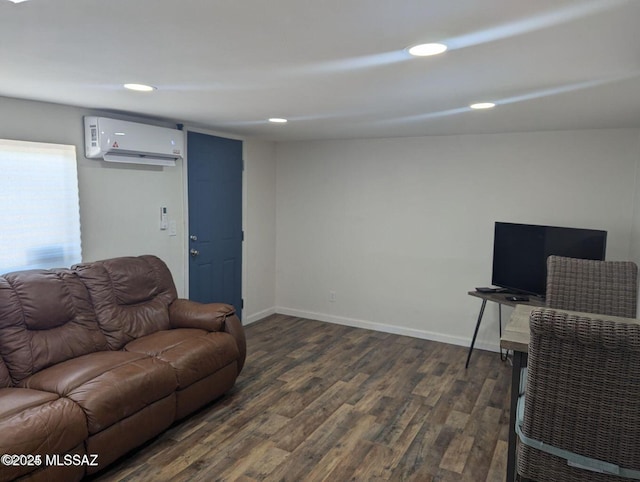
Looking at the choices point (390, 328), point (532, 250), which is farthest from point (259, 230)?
point (532, 250)

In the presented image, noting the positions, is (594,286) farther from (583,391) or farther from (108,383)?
(108,383)

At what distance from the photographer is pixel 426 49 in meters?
1.73

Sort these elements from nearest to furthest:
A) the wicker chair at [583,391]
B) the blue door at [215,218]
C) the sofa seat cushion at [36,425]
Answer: the wicker chair at [583,391] < the sofa seat cushion at [36,425] < the blue door at [215,218]

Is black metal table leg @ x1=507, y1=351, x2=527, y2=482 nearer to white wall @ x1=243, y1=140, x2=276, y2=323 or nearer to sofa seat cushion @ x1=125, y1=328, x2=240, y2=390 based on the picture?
sofa seat cushion @ x1=125, y1=328, x2=240, y2=390

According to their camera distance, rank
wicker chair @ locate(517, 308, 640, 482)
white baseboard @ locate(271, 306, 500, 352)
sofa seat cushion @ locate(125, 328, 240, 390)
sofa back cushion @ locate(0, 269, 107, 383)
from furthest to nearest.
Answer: white baseboard @ locate(271, 306, 500, 352) < sofa seat cushion @ locate(125, 328, 240, 390) < sofa back cushion @ locate(0, 269, 107, 383) < wicker chair @ locate(517, 308, 640, 482)

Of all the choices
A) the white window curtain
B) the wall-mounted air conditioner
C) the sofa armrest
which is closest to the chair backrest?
the sofa armrest

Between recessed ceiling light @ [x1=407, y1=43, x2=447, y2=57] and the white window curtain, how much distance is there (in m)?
2.67

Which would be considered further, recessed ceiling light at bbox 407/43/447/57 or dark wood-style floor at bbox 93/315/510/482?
dark wood-style floor at bbox 93/315/510/482

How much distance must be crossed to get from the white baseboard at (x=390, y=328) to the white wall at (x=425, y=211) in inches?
0.6

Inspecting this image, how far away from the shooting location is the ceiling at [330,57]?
1.39 metres

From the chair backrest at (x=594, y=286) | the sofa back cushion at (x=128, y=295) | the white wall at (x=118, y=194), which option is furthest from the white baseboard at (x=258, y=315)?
the chair backrest at (x=594, y=286)

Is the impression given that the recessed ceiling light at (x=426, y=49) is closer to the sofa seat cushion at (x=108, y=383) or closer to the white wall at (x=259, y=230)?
the sofa seat cushion at (x=108, y=383)

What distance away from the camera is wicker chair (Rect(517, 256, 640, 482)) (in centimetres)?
157

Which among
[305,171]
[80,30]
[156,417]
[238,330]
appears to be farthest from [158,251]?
[80,30]
